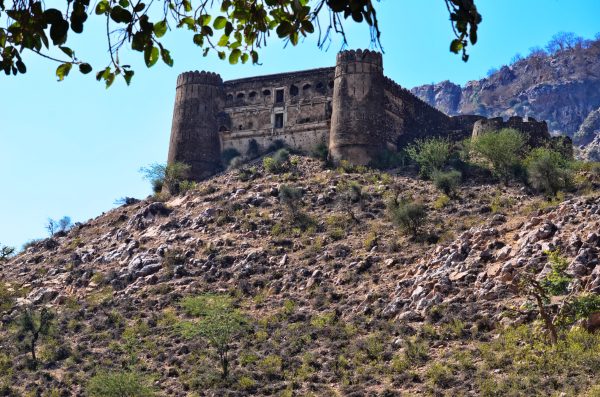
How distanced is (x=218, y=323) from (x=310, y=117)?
18.5m

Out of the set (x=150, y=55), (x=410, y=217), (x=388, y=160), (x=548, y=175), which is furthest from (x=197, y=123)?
(x=150, y=55)

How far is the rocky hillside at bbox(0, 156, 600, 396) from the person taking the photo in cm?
2105

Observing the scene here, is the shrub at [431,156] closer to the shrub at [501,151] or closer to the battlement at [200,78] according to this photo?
the shrub at [501,151]

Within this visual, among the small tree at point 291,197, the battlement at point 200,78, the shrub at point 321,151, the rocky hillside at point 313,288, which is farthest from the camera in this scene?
the battlement at point 200,78

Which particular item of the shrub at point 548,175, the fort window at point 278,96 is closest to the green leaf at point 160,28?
the shrub at point 548,175

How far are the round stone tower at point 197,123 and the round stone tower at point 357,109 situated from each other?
6930mm

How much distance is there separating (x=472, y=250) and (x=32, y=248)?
73.2 feet

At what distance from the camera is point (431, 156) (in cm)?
3638

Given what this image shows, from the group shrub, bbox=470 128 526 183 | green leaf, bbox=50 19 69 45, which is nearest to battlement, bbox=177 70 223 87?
shrub, bbox=470 128 526 183

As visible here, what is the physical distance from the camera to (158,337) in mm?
27000

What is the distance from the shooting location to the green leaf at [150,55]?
6250 millimetres

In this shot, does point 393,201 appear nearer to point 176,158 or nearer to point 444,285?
point 444,285

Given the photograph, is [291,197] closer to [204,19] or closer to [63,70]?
[204,19]

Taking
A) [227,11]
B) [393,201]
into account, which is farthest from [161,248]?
[227,11]
